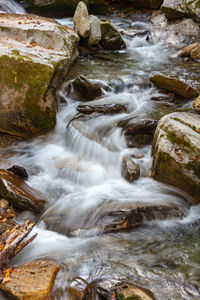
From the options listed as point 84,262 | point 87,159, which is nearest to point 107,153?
point 87,159

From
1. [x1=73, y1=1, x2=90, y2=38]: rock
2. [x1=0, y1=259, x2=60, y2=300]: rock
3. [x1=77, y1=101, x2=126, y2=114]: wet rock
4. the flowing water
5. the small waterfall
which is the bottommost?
the flowing water

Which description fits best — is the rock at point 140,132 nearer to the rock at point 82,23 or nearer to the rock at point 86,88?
the rock at point 86,88

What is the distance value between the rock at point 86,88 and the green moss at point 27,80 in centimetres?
140

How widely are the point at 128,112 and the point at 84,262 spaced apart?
4370 millimetres

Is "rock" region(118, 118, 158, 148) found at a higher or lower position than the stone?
lower

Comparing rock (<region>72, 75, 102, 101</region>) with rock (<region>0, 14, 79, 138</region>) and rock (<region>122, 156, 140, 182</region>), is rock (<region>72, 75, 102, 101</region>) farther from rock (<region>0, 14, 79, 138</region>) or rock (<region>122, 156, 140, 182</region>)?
rock (<region>122, 156, 140, 182</region>)

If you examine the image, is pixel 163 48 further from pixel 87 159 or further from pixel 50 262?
pixel 50 262

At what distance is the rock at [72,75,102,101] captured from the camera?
299 inches

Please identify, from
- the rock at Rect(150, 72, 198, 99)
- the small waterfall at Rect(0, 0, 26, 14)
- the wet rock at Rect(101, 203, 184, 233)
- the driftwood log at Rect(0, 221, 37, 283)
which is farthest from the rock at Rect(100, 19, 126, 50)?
the driftwood log at Rect(0, 221, 37, 283)

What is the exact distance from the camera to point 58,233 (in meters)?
4.46

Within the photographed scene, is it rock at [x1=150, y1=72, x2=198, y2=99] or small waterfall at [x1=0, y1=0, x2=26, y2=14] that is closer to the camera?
rock at [x1=150, y1=72, x2=198, y2=99]

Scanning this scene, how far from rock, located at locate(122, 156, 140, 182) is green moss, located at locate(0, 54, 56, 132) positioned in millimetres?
2321

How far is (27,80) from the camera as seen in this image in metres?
6.19

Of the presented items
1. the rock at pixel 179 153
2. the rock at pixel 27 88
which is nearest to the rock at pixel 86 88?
the rock at pixel 27 88
